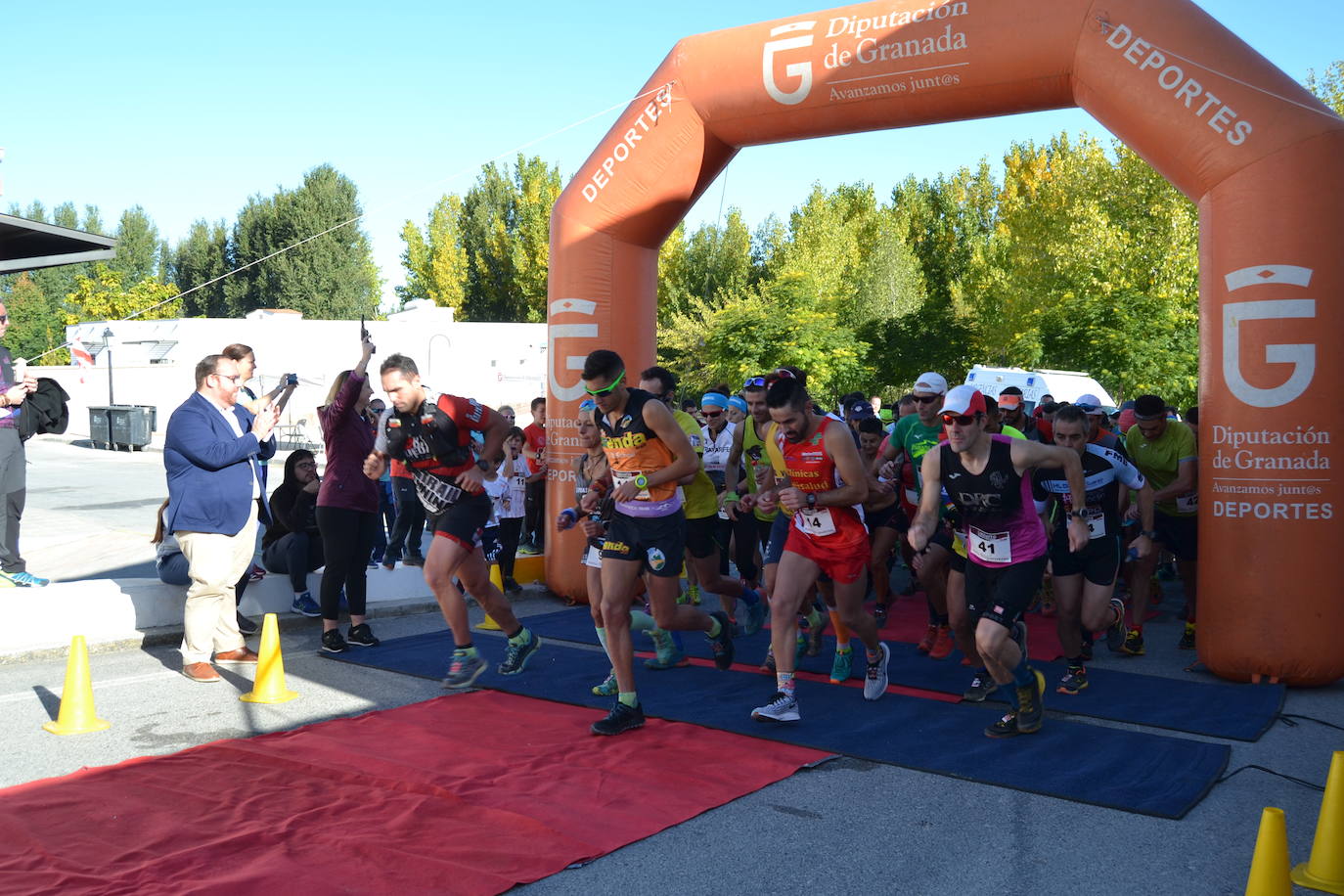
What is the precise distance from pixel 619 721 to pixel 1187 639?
496 centimetres

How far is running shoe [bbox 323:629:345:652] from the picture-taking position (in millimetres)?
8008

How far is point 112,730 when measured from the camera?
5.95m

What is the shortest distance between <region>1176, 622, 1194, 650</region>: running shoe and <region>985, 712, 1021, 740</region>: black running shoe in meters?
3.22

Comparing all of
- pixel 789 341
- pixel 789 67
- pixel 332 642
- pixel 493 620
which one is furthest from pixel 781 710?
pixel 789 341

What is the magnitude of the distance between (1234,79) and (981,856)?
5601 mm

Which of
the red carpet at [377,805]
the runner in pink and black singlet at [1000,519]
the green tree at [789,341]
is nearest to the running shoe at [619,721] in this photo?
the red carpet at [377,805]

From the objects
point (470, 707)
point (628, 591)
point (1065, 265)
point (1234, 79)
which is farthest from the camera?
Result: point (1065, 265)

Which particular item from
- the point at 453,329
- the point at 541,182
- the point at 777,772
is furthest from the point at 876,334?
the point at 777,772

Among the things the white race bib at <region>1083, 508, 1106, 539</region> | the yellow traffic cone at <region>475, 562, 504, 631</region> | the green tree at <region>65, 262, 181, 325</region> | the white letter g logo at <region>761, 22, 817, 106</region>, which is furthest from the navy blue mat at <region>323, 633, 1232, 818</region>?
the green tree at <region>65, 262, 181, 325</region>

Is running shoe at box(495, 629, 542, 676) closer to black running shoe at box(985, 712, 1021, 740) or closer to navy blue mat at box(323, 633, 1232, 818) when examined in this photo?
navy blue mat at box(323, 633, 1232, 818)

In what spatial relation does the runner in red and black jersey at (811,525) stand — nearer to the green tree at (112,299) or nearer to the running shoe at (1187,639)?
the running shoe at (1187,639)

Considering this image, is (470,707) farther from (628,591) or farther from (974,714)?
(974,714)

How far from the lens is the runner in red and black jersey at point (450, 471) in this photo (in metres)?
6.88

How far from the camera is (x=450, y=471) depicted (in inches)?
276
